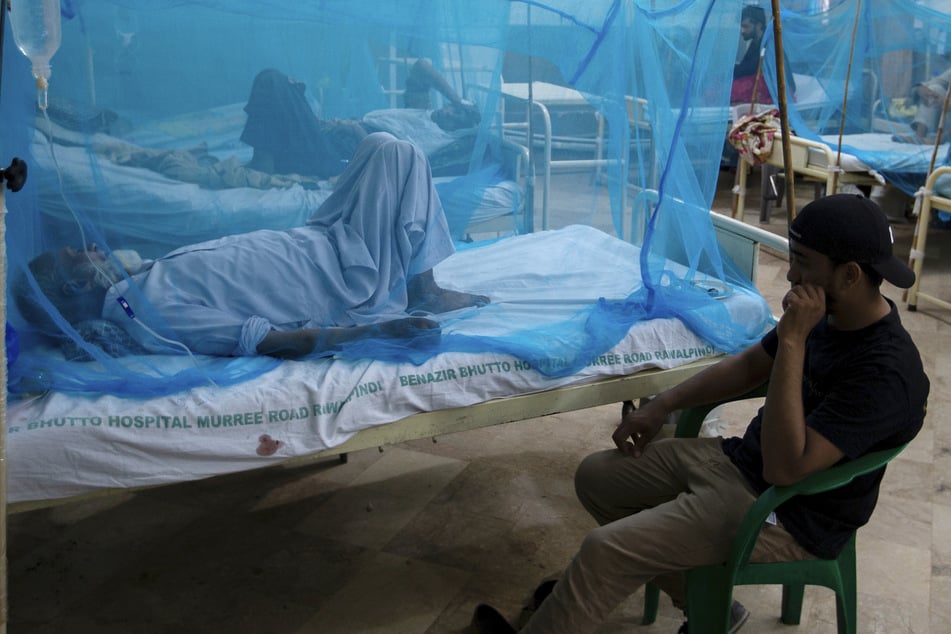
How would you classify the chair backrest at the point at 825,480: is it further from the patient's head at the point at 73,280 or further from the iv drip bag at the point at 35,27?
the iv drip bag at the point at 35,27

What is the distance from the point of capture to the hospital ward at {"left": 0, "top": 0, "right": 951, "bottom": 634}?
5.95 ft

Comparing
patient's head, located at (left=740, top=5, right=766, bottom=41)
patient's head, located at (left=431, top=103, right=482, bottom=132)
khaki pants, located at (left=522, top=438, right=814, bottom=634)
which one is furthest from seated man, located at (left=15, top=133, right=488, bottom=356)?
patient's head, located at (left=740, top=5, right=766, bottom=41)

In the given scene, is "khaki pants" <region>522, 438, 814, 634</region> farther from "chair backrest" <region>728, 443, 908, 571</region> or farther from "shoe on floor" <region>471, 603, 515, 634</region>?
"shoe on floor" <region>471, 603, 515, 634</region>

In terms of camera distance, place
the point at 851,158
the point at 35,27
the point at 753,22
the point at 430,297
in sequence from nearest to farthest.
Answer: the point at 35,27, the point at 430,297, the point at 851,158, the point at 753,22

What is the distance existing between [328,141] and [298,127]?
0.11 metres

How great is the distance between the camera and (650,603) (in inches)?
88.5

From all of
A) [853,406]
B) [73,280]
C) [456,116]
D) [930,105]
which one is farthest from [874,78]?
[73,280]

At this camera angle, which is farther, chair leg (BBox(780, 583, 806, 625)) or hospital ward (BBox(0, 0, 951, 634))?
chair leg (BBox(780, 583, 806, 625))

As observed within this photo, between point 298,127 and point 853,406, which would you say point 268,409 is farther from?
point 853,406

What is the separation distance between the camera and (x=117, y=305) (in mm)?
2328

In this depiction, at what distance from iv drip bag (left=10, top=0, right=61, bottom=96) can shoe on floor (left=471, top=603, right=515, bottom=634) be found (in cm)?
153

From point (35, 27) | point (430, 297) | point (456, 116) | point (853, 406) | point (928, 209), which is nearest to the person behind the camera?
point (853, 406)

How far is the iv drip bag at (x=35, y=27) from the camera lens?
203 cm

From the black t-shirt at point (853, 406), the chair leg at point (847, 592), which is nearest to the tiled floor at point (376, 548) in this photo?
the chair leg at point (847, 592)
